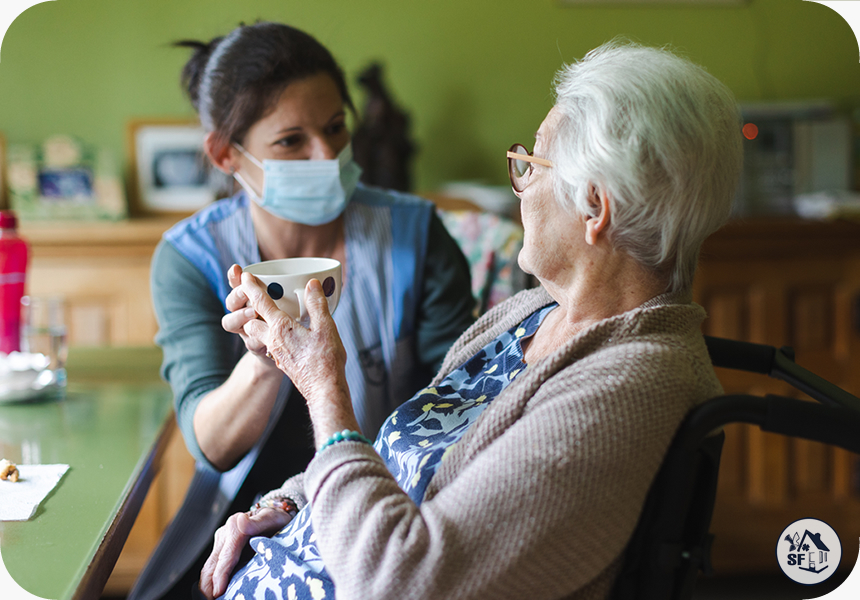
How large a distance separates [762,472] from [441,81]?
173 centimetres

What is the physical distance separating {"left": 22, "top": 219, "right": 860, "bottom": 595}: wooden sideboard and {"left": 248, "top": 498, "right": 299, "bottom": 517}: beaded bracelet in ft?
4.42

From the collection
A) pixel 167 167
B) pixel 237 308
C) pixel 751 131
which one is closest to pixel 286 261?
pixel 237 308

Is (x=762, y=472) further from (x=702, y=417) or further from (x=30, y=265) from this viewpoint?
(x=30, y=265)

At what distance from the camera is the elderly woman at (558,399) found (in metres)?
0.71

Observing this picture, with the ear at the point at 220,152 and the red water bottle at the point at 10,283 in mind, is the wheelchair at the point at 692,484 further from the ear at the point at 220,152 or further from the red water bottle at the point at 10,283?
the red water bottle at the point at 10,283

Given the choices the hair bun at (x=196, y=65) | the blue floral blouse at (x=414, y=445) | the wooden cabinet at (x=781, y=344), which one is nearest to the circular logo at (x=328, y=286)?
the blue floral blouse at (x=414, y=445)

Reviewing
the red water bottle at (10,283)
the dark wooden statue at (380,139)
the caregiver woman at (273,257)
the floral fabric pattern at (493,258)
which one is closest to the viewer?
the caregiver woman at (273,257)

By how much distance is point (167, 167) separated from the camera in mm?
2639

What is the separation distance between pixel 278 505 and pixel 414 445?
29cm

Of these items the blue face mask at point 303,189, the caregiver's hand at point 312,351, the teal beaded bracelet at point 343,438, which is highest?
the blue face mask at point 303,189

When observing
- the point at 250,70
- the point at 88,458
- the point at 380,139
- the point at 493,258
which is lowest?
the point at 88,458

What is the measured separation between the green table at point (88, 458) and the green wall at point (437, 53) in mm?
1236

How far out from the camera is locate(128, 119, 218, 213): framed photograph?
261 cm

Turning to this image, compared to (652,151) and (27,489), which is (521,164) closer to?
(652,151)
